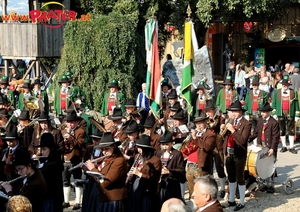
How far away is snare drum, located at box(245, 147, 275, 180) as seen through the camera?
11688 millimetres

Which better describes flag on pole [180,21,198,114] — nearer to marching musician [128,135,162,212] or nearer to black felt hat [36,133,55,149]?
marching musician [128,135,162,212]

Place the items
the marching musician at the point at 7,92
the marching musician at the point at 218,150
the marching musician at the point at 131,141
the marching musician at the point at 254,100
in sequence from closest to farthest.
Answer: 1. the marching musician at the point at 131,141
2. the marching musician at the point at 218,150
3. the marching musician at the point at 254,100
4. the marching musician at the point at 7,92

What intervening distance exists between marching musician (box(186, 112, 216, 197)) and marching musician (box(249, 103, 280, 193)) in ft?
6.09

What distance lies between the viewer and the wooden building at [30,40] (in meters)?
24.7

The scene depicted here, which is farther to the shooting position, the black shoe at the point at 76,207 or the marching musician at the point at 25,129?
the marching musician at the point at 25,129

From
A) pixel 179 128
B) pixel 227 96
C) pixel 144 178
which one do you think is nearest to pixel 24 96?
pixel 227 96

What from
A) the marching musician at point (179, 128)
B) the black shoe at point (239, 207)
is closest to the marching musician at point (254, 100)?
the marching musician at point (179, 128)

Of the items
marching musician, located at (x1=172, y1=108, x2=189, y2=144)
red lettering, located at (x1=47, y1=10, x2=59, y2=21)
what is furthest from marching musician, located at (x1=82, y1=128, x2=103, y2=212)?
red lettering, located at (x1=47, y1=10, x2=59, y2=21)

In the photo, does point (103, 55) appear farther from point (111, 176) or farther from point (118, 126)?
point (111, 176)

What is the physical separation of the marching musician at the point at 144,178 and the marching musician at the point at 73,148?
6.99ft

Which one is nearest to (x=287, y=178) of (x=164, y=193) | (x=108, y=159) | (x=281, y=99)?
(x=281, y=99)

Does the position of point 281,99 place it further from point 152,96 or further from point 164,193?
point 164,193

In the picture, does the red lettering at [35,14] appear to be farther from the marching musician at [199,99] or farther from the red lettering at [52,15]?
the marching musician at [199,99]

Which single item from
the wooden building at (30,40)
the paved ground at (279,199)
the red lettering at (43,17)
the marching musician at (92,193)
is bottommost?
the paved ground at (279,199)
